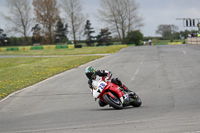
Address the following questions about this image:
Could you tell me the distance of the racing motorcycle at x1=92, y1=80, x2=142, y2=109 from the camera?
9961mm

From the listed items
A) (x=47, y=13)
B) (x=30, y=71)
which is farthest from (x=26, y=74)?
(x=47, y=13)

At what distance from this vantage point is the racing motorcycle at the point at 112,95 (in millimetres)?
9961

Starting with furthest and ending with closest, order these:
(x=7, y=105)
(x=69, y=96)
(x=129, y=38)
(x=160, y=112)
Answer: (x=129, y=38)
(x=69, y=96)
(x=7, y=105)
(x=160, y=112)

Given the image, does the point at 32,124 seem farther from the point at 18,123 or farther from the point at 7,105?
the point at 7,105

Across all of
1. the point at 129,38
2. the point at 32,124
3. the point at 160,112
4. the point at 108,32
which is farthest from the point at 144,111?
the point at 108,32

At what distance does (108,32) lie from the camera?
100125mm

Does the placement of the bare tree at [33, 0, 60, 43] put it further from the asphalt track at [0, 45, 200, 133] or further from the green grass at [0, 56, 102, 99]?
the asphalt track at [0, 45, 200, 133]

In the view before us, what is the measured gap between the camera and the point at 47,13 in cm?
8975

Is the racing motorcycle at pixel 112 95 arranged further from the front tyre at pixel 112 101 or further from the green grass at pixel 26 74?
the green grass at pixel 26 74

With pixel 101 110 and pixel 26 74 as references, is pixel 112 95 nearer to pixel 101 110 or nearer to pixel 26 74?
pixel 101 110

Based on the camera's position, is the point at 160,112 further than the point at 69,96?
No

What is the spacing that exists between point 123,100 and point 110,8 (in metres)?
84.3

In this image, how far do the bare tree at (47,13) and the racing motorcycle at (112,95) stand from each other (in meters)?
81.5

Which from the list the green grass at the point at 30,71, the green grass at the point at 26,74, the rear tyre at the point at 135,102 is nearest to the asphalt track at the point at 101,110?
the rear tyre at the point at 135,102
